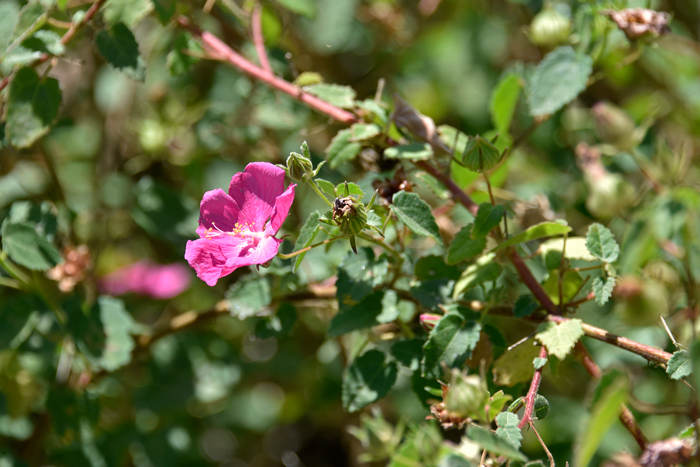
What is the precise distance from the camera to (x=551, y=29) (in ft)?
5.60

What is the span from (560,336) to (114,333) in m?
1.17

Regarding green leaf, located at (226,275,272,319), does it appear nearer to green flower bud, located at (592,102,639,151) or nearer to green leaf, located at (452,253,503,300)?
green leaf, located at (452,253,503,300)

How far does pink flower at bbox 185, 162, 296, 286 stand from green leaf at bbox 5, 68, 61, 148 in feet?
1.71

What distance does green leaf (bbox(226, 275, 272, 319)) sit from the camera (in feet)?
4.40

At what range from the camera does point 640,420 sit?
1740 millimetres

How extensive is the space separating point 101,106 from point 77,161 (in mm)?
252

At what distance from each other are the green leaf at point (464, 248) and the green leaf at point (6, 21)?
124 cm

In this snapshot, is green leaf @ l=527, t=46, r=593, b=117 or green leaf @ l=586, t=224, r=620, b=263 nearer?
green leaf @ l=586, t=224, r=620, b=263

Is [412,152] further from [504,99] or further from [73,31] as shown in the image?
[73,31]

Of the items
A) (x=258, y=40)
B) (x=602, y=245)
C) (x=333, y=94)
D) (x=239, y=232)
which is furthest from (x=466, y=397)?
(x=258, y=40)

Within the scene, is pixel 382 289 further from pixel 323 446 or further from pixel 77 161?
pixel 77 161

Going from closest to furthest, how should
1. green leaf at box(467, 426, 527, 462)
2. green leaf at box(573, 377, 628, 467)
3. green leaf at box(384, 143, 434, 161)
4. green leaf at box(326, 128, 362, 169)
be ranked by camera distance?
green leaf at box(573, 377, 628, 467)
green leaf at box(467, 426, 527, 462)
green leaf at box(384, 143, 434, 161)
green leaf at box(326, 128, 362, 169)

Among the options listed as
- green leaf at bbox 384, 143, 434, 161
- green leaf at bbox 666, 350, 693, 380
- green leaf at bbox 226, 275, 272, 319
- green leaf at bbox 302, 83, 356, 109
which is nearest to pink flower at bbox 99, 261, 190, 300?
green leaf at bbox 226, 275, 272, 319

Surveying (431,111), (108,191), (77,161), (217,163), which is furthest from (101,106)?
(431,111)
